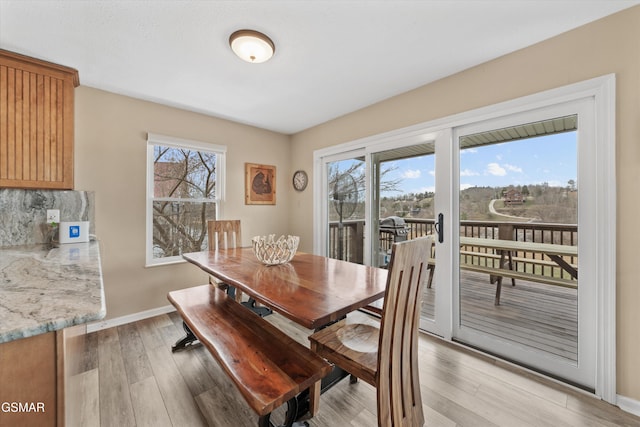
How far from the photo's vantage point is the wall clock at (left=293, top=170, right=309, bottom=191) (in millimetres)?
3933

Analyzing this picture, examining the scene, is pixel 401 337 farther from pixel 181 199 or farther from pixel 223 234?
pixel 181 199

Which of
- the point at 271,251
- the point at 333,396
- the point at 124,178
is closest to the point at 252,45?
the point at 271,251

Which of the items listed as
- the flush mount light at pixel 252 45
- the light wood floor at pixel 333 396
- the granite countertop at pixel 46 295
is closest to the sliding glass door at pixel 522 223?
the light wood floor at pixel 333 396

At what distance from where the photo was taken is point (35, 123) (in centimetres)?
200

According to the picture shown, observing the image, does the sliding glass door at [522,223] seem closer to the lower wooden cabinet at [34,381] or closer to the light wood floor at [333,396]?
the light wood floor at [333,396]

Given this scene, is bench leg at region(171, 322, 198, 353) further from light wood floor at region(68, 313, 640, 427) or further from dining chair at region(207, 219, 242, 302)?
dining chair at region(207, 219, 242, 302)

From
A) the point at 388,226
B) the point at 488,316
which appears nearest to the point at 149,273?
the point at 388,226

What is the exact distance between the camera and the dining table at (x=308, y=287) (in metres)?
1.15

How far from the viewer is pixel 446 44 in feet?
6.24

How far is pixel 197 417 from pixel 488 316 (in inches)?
93.0

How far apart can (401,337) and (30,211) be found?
2965 millimetres

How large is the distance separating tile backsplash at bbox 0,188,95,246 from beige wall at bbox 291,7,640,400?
3.51m

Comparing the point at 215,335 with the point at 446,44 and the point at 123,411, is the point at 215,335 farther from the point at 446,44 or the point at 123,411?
the point at 446,44

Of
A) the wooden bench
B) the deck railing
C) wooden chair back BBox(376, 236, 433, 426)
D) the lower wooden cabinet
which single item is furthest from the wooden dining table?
the deck railing
